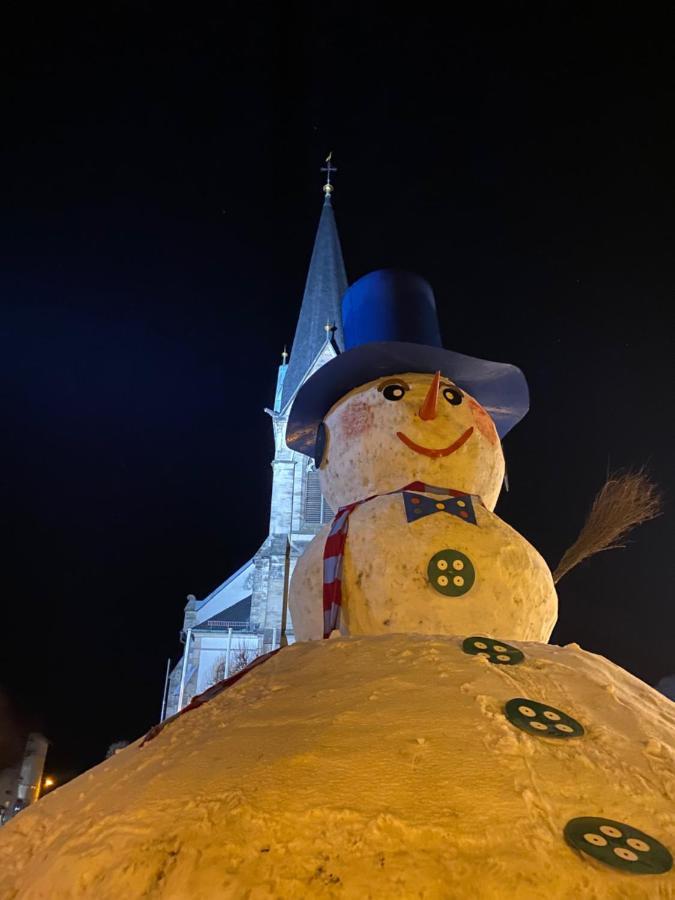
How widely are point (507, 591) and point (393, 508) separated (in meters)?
0.67

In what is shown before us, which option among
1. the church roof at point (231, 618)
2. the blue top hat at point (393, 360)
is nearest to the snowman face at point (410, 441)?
the blue top hat at point (393, 360)

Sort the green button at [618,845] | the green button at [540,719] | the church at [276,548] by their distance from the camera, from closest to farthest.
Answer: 1. the green button at [618,845]
2. the green button at [540,719]
3. the church at [276,548]

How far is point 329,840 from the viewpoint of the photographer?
1.40 metres

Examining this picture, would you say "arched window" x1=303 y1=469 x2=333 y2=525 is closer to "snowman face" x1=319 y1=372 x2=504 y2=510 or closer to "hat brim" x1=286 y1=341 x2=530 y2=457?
"hat brim" x1=286 y1=341 x2=530 y2=457

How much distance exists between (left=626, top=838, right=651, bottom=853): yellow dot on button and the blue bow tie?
1934mm

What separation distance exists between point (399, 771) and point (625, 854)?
50 centimetres

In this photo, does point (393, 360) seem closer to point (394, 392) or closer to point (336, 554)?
point (394, 392)

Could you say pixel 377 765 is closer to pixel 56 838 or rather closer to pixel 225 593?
pixel 56 838

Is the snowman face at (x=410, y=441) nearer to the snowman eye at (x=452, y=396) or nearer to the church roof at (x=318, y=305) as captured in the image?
the snowman eye at (x=452, y=396)

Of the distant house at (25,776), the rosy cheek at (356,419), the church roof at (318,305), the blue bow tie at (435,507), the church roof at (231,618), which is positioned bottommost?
the distant house at (25,776)

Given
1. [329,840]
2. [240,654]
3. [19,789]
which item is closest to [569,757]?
[329,840]

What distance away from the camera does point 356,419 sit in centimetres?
387

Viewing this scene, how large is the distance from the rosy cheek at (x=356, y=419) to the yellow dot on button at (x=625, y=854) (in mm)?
2625

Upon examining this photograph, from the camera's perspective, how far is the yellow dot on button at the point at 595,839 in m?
1.36
